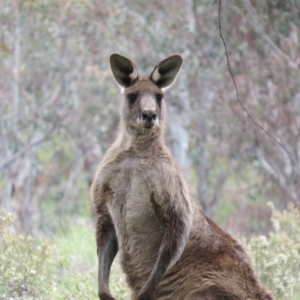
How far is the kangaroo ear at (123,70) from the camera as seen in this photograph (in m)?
6.83

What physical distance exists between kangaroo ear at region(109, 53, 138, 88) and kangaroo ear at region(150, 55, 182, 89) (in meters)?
0.14

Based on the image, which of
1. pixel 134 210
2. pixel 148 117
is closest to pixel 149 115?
pixel 148 117

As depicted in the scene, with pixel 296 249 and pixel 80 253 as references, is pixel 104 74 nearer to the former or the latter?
pixel 80 253

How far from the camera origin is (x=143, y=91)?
6.68 metres

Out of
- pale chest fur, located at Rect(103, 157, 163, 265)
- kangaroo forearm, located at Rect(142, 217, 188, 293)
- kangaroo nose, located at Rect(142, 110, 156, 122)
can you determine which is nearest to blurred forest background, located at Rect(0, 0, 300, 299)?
kangaroo nose, located at Rect(142, 110, 156, 122)

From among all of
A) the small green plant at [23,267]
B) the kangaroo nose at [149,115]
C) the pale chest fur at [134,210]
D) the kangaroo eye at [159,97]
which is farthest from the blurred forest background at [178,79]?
the pale chest fur at [134,210]

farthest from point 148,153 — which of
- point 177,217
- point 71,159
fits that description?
point 71,159

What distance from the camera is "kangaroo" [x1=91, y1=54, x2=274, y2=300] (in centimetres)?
635

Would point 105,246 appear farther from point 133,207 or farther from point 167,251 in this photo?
point 167,251

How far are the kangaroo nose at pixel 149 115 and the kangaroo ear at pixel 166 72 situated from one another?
0.42 meters

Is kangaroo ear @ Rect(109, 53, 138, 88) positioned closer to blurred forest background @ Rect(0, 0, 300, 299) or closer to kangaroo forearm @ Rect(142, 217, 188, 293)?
kangaroo forearm @ Rect(142, 217, 188, 293)

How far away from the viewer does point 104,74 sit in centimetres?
1516

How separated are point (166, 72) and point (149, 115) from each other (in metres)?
0.52

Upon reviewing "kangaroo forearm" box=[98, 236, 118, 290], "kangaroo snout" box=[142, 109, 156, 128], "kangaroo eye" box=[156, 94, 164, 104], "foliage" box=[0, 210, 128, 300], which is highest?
"kangaroo eye" box=[156, 94, 164, 104]
